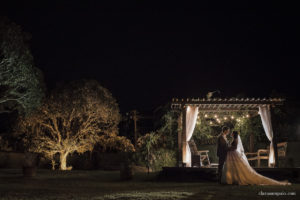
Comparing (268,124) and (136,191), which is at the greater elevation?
(268,124)

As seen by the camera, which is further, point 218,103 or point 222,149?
point 218,103

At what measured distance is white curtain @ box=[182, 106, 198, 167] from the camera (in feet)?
35.3

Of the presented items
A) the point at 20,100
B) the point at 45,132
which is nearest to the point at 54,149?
the point at 45,132

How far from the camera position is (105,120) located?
1611 cm

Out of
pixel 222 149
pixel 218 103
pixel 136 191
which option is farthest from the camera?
pixel 218 103

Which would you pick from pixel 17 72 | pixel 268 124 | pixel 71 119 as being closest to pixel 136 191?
pixel 268 124

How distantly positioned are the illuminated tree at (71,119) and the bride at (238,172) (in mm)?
8639

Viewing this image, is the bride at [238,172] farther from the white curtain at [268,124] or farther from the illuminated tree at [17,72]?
the illuminated tree at [17,72]

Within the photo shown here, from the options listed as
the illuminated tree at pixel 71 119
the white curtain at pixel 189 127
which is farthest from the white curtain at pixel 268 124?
the illuminated tree at pixel 71 119

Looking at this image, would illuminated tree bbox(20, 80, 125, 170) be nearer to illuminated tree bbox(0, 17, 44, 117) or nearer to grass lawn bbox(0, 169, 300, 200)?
illuminated tree bbox(0, 17, 44, 117)

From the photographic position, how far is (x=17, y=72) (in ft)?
44.2

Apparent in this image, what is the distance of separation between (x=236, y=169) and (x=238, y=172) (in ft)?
0.28

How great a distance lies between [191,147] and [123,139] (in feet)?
23.0

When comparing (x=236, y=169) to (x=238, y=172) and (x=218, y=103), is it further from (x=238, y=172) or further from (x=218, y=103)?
(x=218, y=103)
